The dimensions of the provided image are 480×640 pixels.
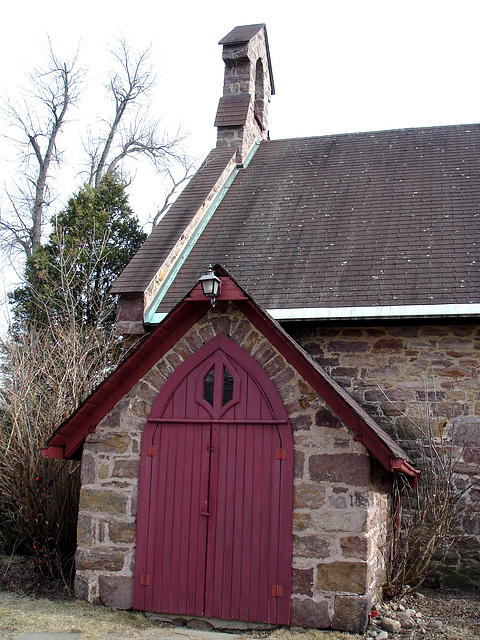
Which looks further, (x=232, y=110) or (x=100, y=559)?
(x=232, y=110)

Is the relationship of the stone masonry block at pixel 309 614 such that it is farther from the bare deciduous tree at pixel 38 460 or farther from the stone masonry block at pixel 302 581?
the bare deciduous tree at pixel 38 460

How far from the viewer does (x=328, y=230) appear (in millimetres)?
10305

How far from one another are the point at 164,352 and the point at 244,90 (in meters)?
8.60

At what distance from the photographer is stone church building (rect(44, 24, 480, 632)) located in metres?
6.30

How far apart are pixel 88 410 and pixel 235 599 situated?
2401 millimetres

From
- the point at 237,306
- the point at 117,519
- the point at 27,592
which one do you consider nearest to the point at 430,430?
the point at 237,306

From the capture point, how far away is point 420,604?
6887mm

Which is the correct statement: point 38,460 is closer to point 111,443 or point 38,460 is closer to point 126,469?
point 111,443

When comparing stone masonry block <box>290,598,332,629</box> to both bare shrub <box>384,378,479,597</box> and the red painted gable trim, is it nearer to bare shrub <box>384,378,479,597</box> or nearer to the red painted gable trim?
bare shrub <box>384,378,479,597</box>

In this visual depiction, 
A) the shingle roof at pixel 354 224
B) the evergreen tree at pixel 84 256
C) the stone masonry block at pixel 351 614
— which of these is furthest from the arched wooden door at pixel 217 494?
the evergreen tree at pixel 84 256

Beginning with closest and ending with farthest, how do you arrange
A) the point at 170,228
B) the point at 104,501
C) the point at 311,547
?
the point at 311,547 → the point at 104,501 → the point at 170,228

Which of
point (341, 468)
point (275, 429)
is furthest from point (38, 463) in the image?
point (341, 468)

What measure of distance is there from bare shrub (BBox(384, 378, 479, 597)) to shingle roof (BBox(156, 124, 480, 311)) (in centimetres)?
154

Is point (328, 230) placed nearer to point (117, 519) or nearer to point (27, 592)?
point (117, 519)
